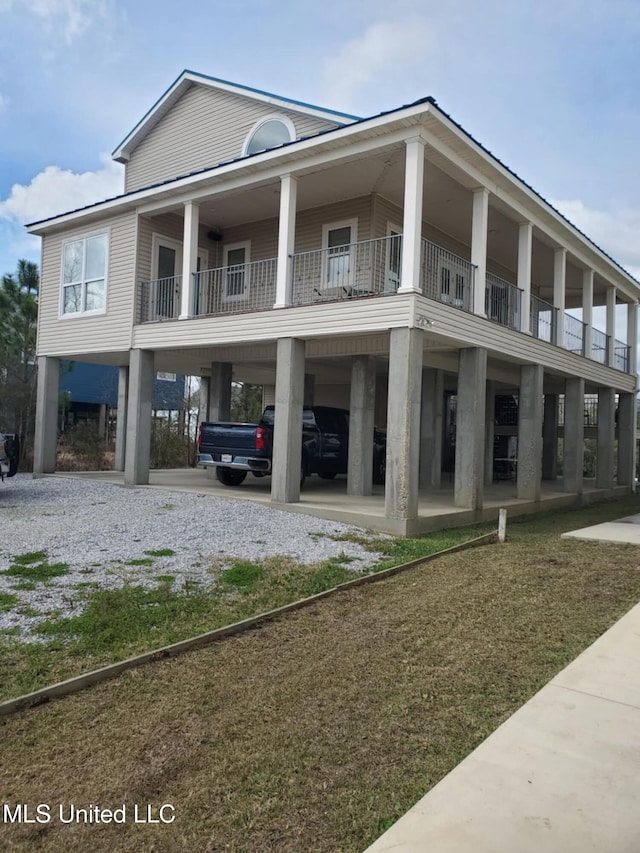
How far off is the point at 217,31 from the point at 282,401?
282 inches

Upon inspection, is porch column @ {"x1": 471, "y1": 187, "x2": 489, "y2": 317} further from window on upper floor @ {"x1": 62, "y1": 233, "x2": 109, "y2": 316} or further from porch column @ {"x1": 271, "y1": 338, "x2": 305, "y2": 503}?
window on upper floor @ {"x1": 62, "y1": 233, "x2": 109, "y2": 316}

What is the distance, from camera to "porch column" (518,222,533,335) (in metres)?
13.9

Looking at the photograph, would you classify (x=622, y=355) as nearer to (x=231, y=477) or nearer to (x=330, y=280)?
(x=330, y=280)

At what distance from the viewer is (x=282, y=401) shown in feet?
38.5

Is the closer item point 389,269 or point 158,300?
point 389,269

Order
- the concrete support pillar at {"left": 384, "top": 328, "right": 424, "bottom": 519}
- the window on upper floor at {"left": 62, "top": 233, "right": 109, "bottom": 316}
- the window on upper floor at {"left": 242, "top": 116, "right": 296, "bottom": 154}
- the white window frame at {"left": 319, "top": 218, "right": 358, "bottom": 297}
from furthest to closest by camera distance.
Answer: the window on upper floor at {"left": 62, "top": 233, "right": 109, "bottom": 316}
the window on upper floor at {"left": 242, "top": 116, "right": 296, "bottom": 154}
the white window frame at {"left": 319, "top": 218, "right": 358, "bottom": 297}
the concrete support pillar at {"left": 384, "top": 328, "right": 424, "bottom": 519}

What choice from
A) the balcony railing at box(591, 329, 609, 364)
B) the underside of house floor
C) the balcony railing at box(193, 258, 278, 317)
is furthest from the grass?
the balcony railing at box(591, 329, 609, 364)

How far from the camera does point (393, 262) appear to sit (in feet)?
46.4

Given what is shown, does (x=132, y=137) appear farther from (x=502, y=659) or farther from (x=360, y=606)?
(x=502, y=659)

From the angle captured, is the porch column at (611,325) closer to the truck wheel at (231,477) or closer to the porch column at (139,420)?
the truck wheel at (231,477)

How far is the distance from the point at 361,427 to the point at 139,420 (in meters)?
4.93

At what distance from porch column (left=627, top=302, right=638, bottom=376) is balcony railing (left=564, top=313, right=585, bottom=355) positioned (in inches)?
188

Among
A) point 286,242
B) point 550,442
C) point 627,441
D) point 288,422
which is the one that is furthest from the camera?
point 550,442

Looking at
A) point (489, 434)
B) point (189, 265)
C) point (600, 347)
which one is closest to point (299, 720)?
point (189, 265)
